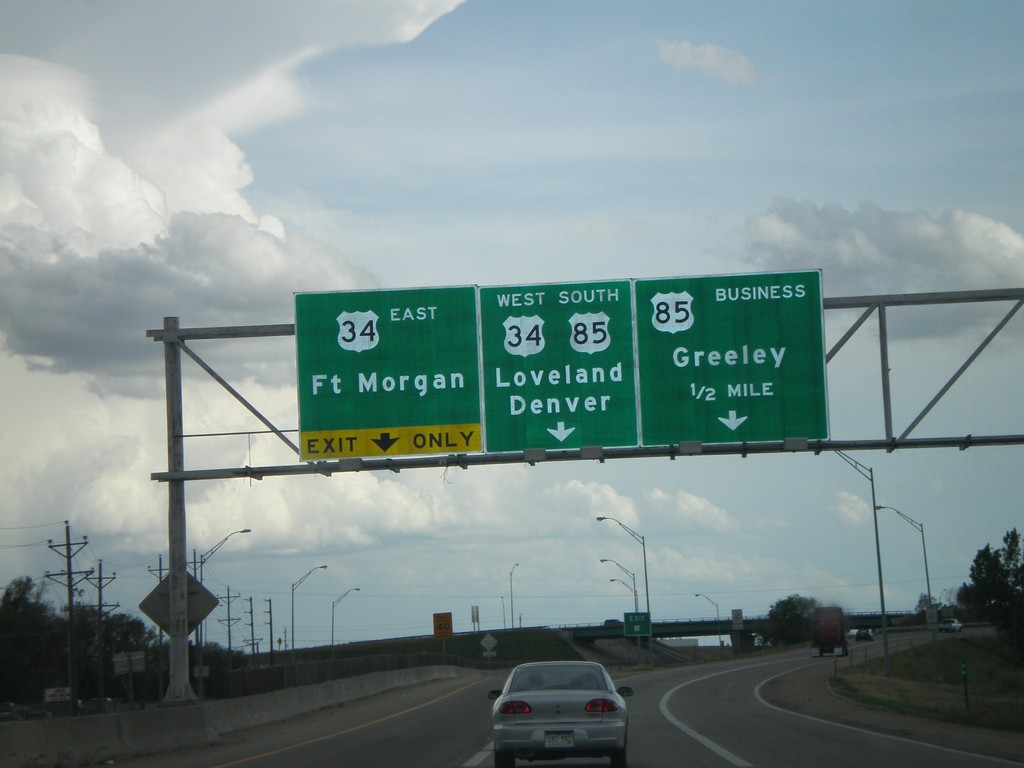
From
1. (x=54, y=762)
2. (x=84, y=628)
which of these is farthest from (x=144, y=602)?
(x=84, y=628)

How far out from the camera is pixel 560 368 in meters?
23.2

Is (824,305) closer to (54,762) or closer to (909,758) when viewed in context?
(909,758)

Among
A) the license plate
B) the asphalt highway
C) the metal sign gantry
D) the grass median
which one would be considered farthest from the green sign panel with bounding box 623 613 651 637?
the license plate

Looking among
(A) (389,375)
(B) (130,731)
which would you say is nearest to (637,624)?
(A) (389,375)

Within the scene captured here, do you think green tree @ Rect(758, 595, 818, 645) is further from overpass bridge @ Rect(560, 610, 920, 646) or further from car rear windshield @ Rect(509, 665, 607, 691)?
car rear windshield @ Rect(509, 665, 607, 691)

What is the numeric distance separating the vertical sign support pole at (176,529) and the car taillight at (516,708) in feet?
36.4

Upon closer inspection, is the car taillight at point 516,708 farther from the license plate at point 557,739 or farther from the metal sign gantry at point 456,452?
the metal sign gantry at point 456,452

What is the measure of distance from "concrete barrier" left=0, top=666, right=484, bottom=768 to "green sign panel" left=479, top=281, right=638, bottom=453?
819cm

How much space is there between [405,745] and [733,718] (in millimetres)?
9812

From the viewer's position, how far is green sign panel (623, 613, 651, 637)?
83.9 metres

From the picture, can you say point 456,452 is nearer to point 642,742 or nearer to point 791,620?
point 642,742

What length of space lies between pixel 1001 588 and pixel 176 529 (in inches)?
3363

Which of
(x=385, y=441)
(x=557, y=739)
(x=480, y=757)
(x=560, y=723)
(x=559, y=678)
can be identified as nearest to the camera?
(x=557, y=739)

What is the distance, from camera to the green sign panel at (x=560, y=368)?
23.0 meters
